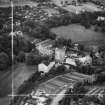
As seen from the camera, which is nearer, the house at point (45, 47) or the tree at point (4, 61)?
the tree at point (4, 61)

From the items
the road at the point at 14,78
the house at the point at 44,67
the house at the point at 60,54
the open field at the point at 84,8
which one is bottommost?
the road at the point at 14,78

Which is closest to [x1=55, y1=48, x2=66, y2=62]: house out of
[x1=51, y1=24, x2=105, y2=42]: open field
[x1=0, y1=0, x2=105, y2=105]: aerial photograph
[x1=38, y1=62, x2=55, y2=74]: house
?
[x1=0, y1=0, x2=105, y2=105]: aerial photograph

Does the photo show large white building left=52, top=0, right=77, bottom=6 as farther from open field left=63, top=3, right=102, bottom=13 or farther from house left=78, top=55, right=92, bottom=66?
house left=78, top=55, right=92, bottom=66

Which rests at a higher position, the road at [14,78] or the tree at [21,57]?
the tree at [21,57]

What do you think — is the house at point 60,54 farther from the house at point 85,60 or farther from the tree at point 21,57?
the tree at point 21,57

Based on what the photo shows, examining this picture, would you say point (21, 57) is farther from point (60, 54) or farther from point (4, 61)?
point (60, 54)

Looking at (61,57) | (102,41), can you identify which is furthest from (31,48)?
(102,41)

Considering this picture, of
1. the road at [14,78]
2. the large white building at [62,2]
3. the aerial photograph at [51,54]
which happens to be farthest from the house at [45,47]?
the large white building at [62,2]
